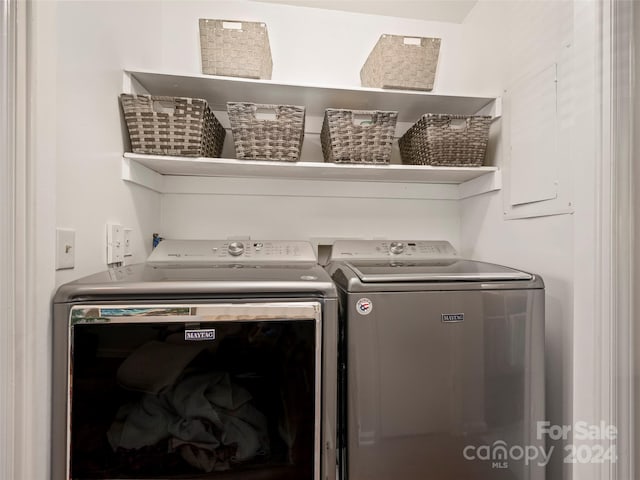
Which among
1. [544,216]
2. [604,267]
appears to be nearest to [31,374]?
[604,267]

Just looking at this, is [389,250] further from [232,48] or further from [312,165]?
[232,48]

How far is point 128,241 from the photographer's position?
1.28 meters

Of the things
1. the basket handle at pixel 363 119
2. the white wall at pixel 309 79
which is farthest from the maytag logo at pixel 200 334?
the basket handle at pixel 363 119

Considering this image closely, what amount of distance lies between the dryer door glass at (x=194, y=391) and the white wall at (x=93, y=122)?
0.25 meters

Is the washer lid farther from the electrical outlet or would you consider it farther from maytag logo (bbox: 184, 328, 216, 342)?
the electrical outlet

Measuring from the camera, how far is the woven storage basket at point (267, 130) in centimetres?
124

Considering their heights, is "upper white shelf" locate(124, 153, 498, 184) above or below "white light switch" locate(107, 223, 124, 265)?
above

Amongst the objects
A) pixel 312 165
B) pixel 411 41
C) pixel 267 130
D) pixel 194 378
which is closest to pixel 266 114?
pixel 267 130

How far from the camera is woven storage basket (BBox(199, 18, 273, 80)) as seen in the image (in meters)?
1.30

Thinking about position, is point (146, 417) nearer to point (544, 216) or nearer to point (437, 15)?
point (544, 216)

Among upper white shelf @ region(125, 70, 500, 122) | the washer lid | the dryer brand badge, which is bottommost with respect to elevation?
the dryer brand badge

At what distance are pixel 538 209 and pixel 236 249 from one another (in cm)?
122

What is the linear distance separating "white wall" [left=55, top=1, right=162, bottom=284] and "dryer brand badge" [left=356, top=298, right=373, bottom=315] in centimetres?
85

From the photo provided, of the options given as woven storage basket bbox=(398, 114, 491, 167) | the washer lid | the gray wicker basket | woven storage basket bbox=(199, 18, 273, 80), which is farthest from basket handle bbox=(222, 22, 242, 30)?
the washer lid
